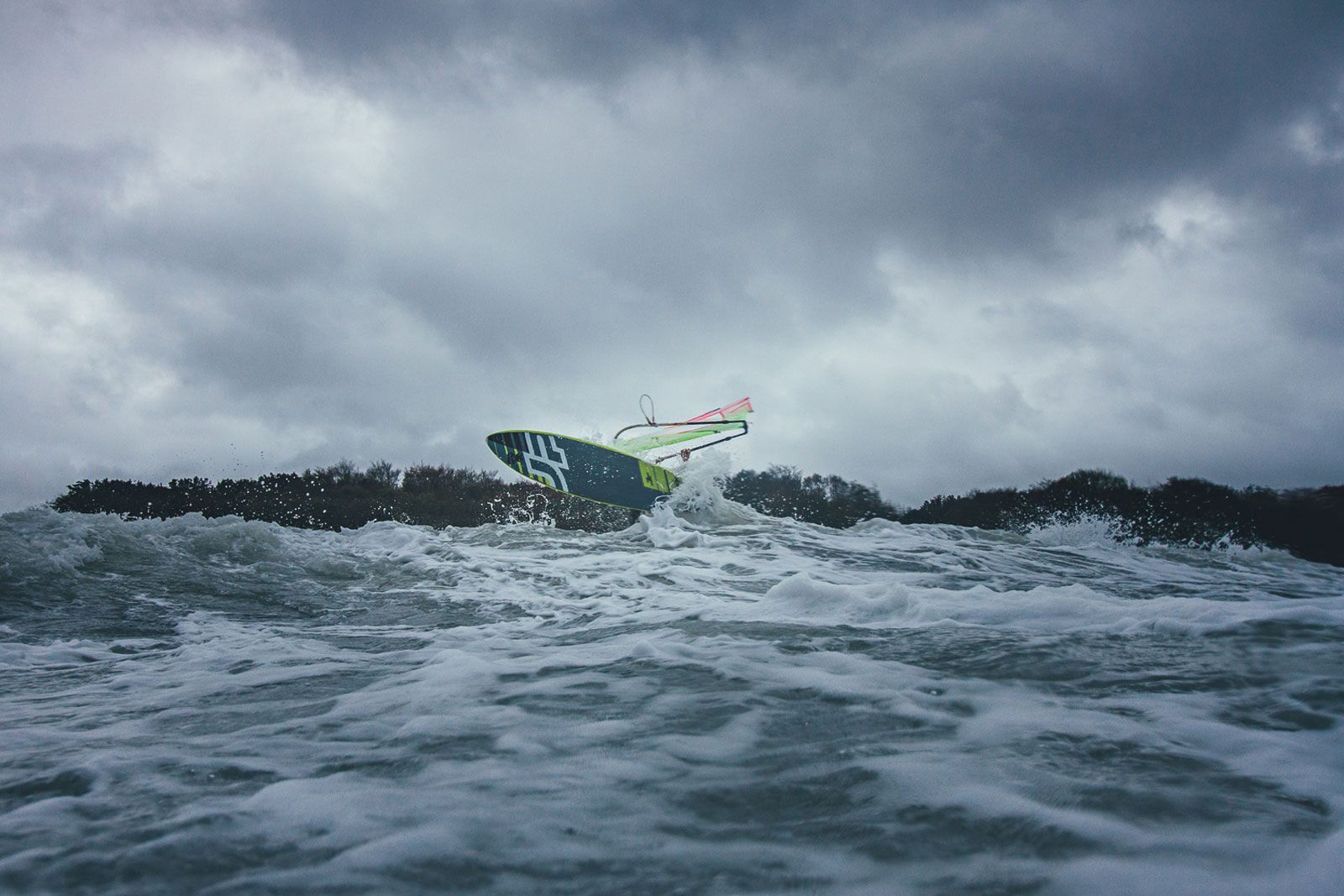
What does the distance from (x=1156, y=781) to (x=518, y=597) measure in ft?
16.9

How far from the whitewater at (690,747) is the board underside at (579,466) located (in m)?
8.99

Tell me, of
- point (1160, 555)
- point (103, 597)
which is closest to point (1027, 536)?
point (1160, 555)

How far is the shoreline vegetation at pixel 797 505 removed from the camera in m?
12.3

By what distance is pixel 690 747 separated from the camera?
2.19 m

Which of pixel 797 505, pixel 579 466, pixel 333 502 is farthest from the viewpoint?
pixel 797 505

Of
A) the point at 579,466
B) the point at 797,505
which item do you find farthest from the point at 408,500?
the point at 797,505

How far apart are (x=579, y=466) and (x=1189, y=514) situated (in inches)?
471

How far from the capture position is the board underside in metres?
14.2

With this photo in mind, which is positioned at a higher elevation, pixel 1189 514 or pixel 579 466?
pixel 579 466

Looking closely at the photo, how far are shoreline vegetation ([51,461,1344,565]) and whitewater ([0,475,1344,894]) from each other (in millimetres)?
10418

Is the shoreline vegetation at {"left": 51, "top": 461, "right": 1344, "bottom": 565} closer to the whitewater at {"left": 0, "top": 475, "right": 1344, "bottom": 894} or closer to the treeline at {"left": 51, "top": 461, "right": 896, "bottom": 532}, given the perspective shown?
the treeline at {"left": 51, "top": 461, "right": 896, "bottom": 532}

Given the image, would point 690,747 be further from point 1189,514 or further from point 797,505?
point 797,505

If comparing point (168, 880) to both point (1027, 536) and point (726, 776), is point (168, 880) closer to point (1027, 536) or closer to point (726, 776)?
point (726, 776)

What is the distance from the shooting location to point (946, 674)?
294cm
